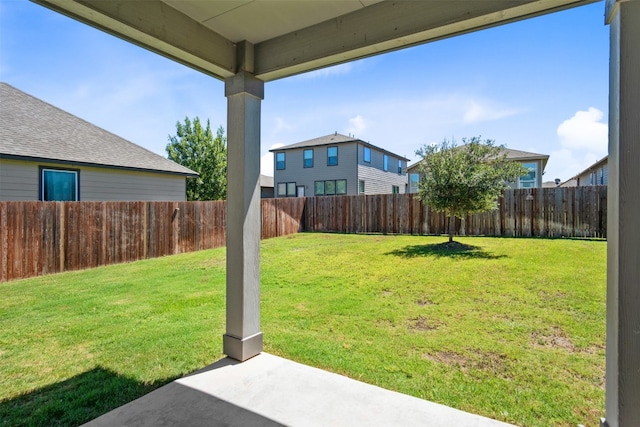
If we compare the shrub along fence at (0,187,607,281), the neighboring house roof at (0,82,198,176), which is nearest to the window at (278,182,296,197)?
the shrub along fence at (0,187,607,281)

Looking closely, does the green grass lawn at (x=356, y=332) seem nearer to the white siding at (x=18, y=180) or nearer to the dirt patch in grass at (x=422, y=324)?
the dirt patch in grass at (x=422, y=324)

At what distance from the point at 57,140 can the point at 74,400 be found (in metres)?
10.0

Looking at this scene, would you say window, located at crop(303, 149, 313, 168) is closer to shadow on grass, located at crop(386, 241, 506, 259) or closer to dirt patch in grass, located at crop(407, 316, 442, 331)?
shadow on grass, located at crop(386, 241, 506, 259)

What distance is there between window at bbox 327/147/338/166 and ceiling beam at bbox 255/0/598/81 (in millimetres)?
18323

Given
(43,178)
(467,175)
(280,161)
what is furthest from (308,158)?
(43,178)

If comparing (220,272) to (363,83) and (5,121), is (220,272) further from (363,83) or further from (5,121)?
(5,121)

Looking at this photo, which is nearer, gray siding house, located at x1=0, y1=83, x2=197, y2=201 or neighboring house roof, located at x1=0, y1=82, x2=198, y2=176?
gray siding house, located at x1=0, y1=83, x2=197, y2=201

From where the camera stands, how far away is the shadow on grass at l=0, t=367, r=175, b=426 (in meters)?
2.29

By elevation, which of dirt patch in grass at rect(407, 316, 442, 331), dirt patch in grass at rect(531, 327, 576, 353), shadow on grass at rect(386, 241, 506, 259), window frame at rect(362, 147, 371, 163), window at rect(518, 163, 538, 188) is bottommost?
dirt patch in grass at rect(407, 316, 442, 331)

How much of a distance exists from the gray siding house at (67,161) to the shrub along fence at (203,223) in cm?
191

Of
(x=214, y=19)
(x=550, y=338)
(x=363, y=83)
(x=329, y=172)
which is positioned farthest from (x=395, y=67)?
(x=329, y=172)

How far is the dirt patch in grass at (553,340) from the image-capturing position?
11.3 feet

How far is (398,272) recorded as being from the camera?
22.0 ft

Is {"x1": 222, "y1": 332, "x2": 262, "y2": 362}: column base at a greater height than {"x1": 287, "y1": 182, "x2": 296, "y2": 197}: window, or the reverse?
{"x1": 287, "y1": 182, "x2": 296, "y2": 197}: window
